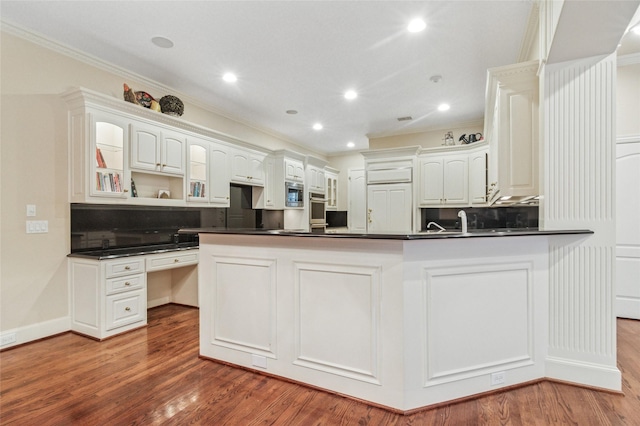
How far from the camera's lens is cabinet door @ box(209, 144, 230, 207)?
177 inches

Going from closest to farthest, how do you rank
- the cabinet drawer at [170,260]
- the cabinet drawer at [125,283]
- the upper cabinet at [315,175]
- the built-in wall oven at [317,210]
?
the cabinet drawer at [125,283]
the cabinet drawer at [170,260]
the upper cabinet at [315,175]
the built-in wall oven at [317,210]

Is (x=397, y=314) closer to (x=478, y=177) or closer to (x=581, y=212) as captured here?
(x=581, y=212)

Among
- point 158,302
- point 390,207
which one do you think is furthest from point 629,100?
point 158,302

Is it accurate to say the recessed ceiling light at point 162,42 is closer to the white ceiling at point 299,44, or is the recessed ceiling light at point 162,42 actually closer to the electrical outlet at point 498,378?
the white ceiling at point 299,44

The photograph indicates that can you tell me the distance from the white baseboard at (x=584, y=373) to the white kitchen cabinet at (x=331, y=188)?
18.6ft

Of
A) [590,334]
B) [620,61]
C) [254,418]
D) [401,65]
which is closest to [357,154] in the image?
[401,65]

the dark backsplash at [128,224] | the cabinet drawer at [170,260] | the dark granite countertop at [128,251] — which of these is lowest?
the cabinet drawer at [170,260]

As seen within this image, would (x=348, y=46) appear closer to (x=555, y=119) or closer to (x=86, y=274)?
(x=555, y=119)

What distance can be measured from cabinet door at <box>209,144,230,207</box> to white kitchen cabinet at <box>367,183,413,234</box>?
8.85ft

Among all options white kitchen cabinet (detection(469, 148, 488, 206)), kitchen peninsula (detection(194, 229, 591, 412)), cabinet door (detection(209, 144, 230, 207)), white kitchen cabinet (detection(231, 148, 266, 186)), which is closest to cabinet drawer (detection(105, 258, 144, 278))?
cabinet door (detection(209, 144, 230, 207))

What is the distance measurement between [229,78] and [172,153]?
1168 millimetres

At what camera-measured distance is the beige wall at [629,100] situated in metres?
3.50

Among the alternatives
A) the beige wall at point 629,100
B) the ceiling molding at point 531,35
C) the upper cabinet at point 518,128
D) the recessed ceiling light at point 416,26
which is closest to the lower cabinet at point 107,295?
the recessed ceiling light at point 416,26

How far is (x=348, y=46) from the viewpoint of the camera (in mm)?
3109
